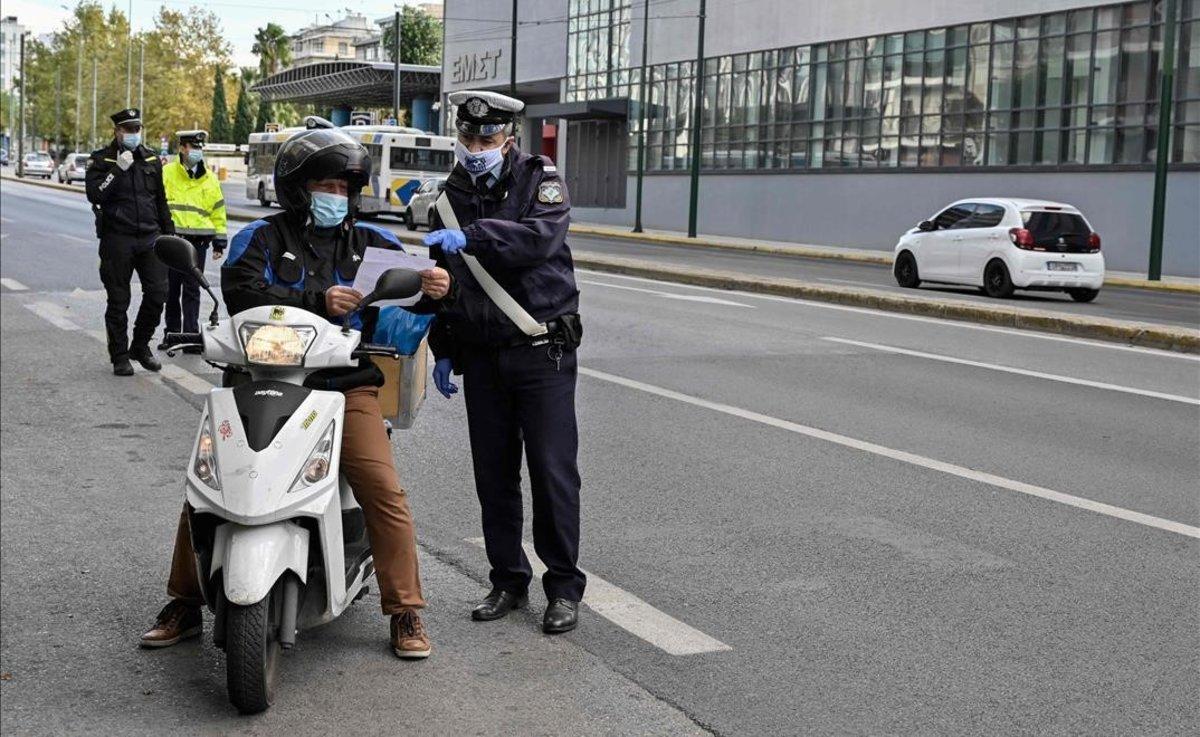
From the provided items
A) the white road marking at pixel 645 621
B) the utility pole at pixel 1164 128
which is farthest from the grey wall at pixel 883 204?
the white road marking at pixel 645 621

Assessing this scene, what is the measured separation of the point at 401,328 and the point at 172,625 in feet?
4.07

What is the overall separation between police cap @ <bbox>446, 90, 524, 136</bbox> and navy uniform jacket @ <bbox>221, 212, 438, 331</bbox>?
1.62 ft

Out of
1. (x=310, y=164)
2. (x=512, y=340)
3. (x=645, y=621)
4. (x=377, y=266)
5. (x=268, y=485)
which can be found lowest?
(x=645, y=621)

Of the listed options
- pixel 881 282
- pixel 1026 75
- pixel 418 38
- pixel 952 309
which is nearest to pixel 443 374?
pixel 952 309

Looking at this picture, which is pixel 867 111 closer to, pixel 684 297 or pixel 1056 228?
pixel 1056 228

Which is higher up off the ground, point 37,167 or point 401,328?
point 37,167

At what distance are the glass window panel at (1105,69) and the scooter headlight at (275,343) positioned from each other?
3035 centimetres

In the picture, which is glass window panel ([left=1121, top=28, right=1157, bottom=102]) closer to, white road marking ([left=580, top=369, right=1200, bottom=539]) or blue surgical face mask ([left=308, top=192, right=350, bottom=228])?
white road marking ([left=580, top=369, right=1200, bottom=539])

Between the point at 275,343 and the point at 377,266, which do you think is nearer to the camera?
the point at 275,343

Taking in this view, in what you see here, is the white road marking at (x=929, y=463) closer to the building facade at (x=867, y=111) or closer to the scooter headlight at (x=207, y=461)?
the scooter headlight at (x=207, y=461)

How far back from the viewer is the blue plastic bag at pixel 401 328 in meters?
4.97

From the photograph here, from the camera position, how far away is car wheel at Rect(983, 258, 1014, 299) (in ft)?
68.9

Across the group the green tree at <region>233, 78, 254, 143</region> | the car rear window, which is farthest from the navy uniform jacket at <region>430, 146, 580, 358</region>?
the green tree at <region>233, 78, 254, 143</region>

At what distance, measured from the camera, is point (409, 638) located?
192 inches
